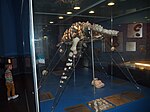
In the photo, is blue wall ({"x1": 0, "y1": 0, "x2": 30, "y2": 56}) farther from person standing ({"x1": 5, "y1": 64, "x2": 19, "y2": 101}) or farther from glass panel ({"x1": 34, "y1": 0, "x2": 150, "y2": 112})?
glass panel ({"x1": 34, "y1": 0, "x2": 150, "y2": 112})

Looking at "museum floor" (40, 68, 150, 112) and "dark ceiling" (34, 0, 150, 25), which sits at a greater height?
"dark ceiling" (34, 0, 150, 25)

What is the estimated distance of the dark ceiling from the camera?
197 centimetres

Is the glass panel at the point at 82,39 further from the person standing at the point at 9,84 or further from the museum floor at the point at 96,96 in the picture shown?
the person standing at the point at 9,84

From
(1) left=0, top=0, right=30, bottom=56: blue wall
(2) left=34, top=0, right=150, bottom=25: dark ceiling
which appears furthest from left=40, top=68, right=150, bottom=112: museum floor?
(1) left=0, top=0, right=30, bottom=56: blue wall

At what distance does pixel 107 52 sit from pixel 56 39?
0.92 meters

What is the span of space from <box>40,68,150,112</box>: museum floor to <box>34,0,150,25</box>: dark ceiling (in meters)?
0.95

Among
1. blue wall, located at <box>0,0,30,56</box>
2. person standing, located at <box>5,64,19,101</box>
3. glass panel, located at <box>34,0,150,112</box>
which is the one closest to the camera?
glass panel, located at <box>34,0,150,112</box>

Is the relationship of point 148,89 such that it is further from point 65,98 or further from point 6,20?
point 6,20

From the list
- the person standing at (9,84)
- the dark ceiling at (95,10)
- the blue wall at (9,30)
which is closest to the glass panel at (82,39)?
the dark ceiling at (95,10)

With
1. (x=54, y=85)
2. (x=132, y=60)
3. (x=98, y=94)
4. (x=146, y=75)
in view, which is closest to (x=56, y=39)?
(x=54, y=85)

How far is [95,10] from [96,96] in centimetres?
127

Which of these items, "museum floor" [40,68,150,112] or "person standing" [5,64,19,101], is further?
"person standing" [5,64,19,101]

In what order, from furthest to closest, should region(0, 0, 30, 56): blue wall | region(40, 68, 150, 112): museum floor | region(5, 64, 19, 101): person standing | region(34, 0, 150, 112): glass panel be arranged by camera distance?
region(0, 0, 30, 56): blue wall < region(5, 64, 19, 101): person standing < region(34, 0, 150, 112): glass panel < region(40, 68, 150, 112): museum floor

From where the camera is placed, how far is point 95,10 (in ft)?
7.29
